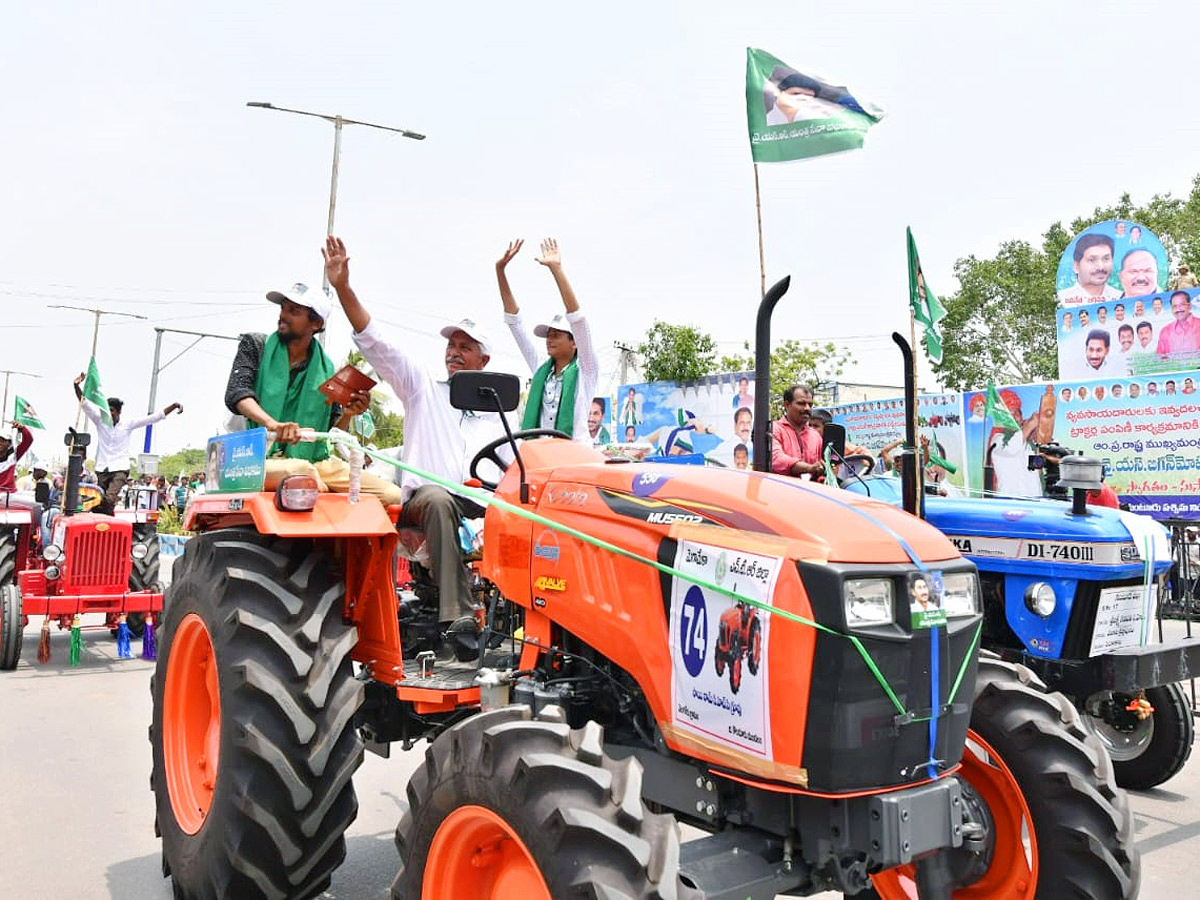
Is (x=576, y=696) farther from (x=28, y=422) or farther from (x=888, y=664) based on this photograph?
(x=28, y=422)

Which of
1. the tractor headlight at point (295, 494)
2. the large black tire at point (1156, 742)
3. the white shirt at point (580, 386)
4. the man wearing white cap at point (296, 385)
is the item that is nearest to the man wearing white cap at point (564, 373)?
the white shirt at point (580, 386)

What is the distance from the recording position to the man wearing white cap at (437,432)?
3998 millimetres

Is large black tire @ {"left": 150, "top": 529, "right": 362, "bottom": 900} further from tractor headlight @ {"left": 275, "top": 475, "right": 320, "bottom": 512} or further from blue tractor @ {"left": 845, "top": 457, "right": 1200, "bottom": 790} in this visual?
blue tractor @ {"left": 845, "top": 457, "right": 1200, "bottom": 790}

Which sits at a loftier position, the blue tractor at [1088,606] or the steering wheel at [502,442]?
the steering wheel at [502,442]

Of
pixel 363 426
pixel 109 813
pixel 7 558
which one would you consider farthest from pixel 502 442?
pixel 7 558

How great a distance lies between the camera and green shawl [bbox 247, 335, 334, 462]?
14.9ft

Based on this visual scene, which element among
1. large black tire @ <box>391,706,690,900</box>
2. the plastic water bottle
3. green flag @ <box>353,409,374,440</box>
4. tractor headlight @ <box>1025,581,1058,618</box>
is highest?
green flag @ <box>353,409,374,440</box>

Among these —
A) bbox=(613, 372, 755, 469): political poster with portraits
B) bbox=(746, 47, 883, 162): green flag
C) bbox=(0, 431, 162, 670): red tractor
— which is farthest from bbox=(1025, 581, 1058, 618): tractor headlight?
bbox=(613, 372, 755, 469): political poster with portraits

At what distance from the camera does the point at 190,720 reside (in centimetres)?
428

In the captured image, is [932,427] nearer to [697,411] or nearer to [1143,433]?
[1143,433]

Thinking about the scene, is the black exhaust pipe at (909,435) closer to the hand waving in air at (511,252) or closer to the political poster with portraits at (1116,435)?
the hand waving in air at (511,252)

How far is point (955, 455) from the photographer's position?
15.9m

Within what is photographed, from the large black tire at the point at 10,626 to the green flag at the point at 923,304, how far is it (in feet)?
25.3

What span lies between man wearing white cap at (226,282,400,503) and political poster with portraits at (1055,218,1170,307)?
17585 mm
